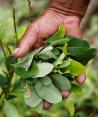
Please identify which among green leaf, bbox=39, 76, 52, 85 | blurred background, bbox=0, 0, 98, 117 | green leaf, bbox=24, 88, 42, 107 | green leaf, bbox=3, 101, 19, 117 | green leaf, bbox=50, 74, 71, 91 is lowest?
blurred background, bbox=0, 0, 98, 117

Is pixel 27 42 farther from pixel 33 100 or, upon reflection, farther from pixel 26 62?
pixel 33 100

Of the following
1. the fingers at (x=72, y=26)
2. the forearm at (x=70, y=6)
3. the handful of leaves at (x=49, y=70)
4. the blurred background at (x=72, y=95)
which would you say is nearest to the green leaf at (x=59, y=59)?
the handful of leaves at (x=49, y=70)

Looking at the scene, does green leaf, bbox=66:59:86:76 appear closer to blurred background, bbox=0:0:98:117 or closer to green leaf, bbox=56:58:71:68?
green leaf, bbox=56:58:71:68

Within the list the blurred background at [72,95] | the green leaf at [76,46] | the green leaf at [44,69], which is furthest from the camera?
the blurred background at [72,95]

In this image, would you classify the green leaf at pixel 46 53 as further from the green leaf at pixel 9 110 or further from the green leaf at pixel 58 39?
the green leaf at pixel 9 110

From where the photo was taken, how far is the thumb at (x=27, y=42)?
1.62 metres

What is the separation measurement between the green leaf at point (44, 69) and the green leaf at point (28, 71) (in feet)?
0.04

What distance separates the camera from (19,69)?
1561mm

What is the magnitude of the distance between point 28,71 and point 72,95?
122 cm

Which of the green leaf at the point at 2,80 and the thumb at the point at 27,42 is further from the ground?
the thumb at the point at 27,42

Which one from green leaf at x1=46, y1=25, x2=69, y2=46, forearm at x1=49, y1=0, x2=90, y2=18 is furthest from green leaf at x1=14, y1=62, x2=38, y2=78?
forearm at x1=49, y1=0, x2=90, y2=18

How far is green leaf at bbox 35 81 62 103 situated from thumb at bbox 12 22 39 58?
136 mm

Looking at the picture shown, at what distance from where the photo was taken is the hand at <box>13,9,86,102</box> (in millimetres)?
1667

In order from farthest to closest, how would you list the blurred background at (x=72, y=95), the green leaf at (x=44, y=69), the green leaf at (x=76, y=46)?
the blurred background at (x=72, y=95), the green leaf at (x=76, y=46), the green leaf at (x=44, y=69)
